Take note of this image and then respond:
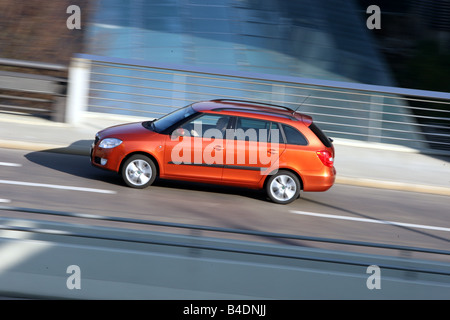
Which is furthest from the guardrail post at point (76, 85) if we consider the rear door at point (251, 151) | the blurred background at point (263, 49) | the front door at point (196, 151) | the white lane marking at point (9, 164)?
the rear door at point (251, 151)

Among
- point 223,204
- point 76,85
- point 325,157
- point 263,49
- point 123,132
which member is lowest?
point 223,204

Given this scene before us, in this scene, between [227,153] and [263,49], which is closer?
[227,153]

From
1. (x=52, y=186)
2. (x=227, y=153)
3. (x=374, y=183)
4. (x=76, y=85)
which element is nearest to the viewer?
(x=52, y=186)

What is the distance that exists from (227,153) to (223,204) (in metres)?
0.85

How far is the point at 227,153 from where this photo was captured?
1056 cm

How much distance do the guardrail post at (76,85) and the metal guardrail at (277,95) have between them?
0.07 metres

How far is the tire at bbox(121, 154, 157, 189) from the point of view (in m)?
10.6

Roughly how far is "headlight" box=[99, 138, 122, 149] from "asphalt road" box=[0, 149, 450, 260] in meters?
0.64

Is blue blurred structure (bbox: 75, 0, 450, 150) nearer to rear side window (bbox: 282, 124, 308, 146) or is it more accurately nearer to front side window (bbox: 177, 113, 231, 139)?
rear side window (bbox: 282, 124, 308, 146)

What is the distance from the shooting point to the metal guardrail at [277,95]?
45.7ft

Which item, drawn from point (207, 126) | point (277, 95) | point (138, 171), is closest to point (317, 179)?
point (207, 126)

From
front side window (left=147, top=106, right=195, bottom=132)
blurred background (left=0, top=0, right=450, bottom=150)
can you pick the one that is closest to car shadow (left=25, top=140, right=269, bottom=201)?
front side window (left=147, top=106, right=195, bottom=132)

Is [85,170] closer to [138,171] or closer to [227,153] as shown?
[138,171]
